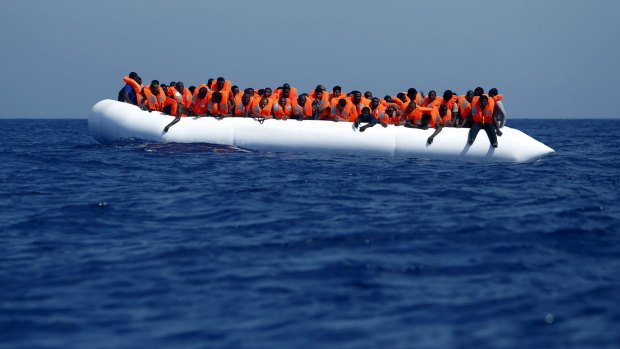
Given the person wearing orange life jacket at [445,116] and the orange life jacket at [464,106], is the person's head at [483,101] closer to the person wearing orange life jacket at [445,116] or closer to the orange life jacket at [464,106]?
the orange life jacket at [464,106]

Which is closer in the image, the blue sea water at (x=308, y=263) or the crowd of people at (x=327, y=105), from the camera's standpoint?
the blue sea water at (x=308, y=263)

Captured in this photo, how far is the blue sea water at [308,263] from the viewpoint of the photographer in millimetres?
5395

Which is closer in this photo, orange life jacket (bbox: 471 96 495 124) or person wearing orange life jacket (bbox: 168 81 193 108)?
orange life jacket (bbox: 471 96 495 124)

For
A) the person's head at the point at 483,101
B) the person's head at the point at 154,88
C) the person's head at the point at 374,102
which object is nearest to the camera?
the person's head at the point at 483,101

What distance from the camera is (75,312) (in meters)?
5.85

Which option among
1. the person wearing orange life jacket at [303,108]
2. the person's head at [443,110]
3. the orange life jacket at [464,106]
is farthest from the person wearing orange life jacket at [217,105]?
the orange life jacket at [464,106]

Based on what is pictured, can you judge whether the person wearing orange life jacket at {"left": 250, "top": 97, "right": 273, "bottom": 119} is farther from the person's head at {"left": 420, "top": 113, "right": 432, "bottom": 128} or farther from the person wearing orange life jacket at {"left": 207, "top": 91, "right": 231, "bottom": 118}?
the person's head at {"left": 420, "top": 113, "right": 432, "bottom": 128}

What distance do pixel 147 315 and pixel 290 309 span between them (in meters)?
1.02

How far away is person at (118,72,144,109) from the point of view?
19.1m

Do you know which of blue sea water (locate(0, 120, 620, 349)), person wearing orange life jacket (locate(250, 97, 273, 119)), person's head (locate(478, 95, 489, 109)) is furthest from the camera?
person wearing orange life jacket (locate(250, 97, 273, 119))

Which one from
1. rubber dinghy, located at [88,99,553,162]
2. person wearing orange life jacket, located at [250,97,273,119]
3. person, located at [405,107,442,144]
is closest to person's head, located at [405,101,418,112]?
person, located at [405,107,442,144]

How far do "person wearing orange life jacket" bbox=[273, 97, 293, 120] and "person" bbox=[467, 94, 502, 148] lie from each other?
405 centimetres

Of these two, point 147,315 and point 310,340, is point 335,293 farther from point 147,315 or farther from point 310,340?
point 147,315

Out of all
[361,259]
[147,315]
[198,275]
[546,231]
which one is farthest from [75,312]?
[546,231]
